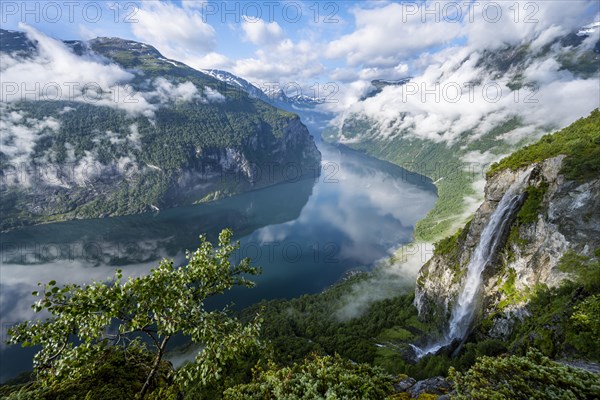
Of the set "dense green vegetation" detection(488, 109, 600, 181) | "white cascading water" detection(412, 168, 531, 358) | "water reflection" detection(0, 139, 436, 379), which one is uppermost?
"dense green vegetation" detection(488, 109, 600, 181)

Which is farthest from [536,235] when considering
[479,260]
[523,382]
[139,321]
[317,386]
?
[139,321]

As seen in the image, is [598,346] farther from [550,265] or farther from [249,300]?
[249,300]

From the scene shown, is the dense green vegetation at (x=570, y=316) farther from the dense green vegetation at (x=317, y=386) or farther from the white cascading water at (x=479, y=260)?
the white cascading water at (x=479, y=260)

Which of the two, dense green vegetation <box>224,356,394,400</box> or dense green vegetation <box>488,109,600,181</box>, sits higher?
dense green vegetation <box>488,109,600,181</box>

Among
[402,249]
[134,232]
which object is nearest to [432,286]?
[402,249]

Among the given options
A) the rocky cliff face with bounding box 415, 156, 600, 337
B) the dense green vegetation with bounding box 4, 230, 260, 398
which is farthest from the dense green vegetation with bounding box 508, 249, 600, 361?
the dense green vegetation with bounding box 4, 230, 260, 398

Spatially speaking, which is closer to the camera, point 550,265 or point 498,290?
point 550,265

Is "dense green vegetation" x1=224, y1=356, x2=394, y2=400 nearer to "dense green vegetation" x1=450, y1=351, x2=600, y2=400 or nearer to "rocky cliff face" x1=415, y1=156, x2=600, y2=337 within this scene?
"dense green vegetation" x1=450, y1=351, x2=600, y2=400

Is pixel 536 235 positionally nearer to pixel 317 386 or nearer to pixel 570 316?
pixel 570 316
